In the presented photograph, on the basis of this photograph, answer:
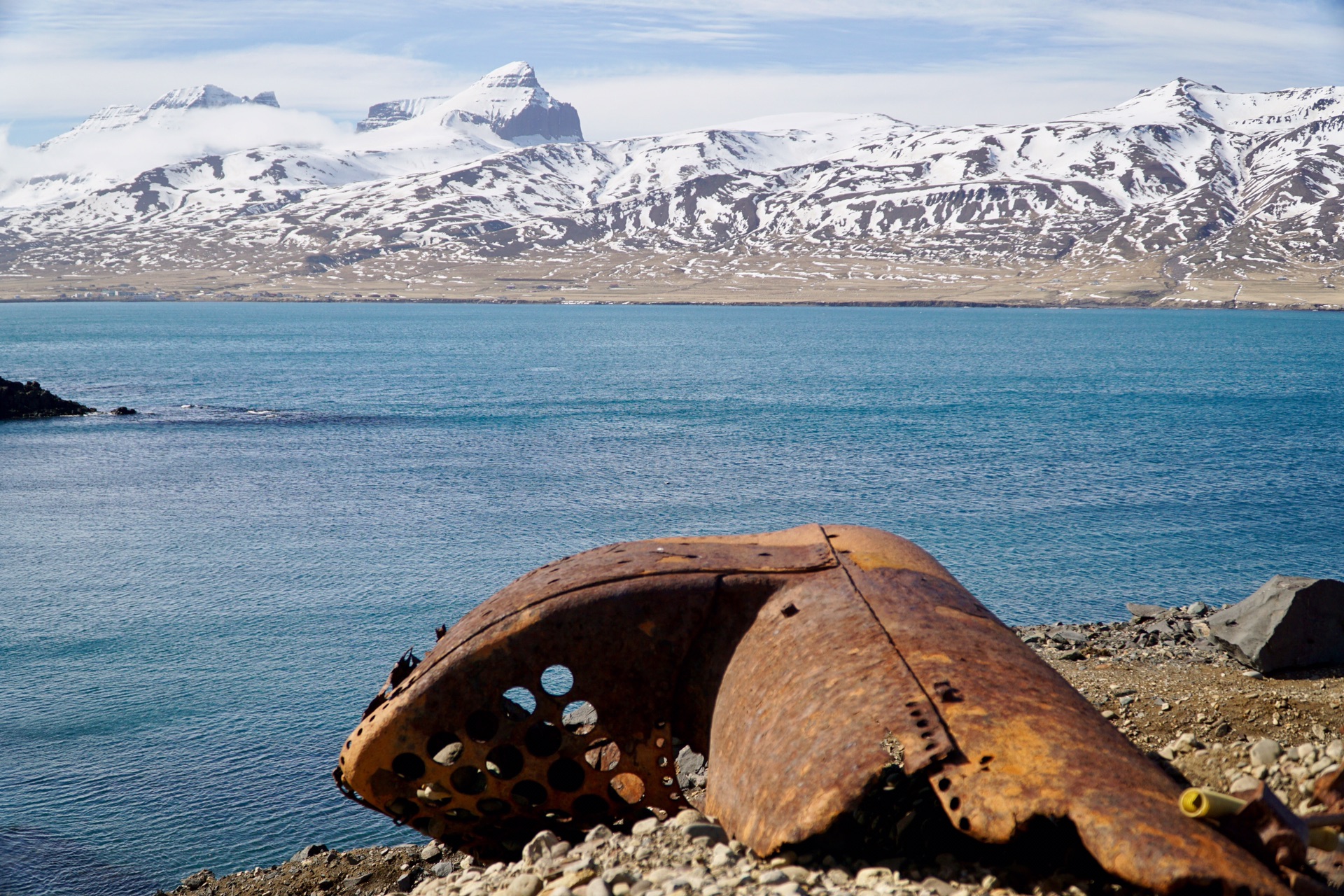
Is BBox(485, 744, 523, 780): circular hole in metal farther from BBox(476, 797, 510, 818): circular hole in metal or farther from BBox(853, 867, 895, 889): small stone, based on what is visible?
BBox(853, 867, 895, 889): small stone

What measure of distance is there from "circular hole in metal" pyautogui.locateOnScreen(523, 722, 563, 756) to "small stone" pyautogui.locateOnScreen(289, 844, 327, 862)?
7544mm

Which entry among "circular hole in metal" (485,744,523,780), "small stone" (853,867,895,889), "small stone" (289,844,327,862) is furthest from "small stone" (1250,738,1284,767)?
"small stone" (289,844,327,862)

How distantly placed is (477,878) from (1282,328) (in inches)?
6412

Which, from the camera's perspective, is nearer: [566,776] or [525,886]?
[525,886]

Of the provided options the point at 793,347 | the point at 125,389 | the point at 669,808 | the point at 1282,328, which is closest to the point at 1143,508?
the point at 669,808

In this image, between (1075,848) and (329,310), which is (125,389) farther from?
(329,310)

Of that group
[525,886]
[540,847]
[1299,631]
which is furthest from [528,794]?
[1299,631]

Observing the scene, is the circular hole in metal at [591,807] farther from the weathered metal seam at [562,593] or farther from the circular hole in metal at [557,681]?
the circular hole in metal at [557,681]

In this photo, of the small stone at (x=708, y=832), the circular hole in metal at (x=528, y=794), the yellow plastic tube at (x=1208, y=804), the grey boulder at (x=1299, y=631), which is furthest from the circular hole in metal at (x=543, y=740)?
the grey boulder at (x=1299, y=631)

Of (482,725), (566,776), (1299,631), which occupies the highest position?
(482,725)

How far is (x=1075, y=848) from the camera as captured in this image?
5.05m

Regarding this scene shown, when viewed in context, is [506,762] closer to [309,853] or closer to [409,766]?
[409,766]

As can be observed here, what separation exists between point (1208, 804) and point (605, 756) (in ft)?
16.7

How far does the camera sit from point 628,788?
316 inches
